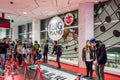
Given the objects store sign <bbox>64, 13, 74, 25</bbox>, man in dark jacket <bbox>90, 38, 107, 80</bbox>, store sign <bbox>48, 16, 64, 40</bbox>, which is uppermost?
store sign <bbox>64, 13, 74, 25</bbox>

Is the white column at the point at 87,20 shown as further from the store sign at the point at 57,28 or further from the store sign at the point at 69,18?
the store sign at the point at 57,28

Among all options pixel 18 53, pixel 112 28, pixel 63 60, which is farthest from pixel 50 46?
pixel 112 28

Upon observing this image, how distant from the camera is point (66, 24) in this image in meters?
9.24

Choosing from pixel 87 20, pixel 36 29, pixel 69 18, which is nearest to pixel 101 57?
pixel 87 20

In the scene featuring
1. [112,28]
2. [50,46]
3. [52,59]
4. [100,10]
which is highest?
[100,10]

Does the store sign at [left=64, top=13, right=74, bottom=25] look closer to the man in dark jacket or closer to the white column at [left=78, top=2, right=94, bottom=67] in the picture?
the white column at [left=78, top=2, right=94, bottom=67]

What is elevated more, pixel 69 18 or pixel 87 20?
pixel 69 18

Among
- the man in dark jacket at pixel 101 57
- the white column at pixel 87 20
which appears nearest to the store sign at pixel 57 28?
the white column at pixel 87 20

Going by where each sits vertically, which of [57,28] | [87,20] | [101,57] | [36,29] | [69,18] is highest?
[69,18]

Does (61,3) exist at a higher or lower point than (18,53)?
higher

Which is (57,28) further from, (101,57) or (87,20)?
(101,57)

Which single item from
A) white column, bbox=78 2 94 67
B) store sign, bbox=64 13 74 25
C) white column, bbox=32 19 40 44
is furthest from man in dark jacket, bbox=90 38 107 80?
white column, bbox=32 19 40 44

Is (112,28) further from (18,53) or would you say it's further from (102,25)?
(18,53)

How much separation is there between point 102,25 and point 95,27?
50 centimetres
